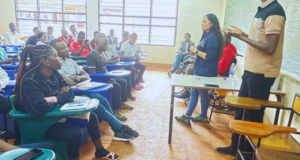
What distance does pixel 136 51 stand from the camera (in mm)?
5121

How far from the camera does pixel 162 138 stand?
250 cm

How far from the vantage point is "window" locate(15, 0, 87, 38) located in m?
7.96

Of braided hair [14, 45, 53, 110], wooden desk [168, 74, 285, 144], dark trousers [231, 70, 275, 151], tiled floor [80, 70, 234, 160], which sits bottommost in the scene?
tiled floor [80, 70, 234, 160]

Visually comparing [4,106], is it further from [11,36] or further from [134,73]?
[11,36]

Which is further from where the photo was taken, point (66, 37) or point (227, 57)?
point (66, 37)

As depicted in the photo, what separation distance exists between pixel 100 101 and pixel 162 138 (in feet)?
2.82

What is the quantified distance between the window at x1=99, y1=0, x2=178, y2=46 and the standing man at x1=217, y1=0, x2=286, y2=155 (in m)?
6.03

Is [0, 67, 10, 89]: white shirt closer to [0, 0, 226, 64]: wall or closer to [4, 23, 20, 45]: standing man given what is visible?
[4, 23, 20, 45]: standing man

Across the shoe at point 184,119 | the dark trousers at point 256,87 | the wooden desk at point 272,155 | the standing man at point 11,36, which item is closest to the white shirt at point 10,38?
the standing man at point 11,36

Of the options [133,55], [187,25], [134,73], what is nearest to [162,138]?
[134,73]

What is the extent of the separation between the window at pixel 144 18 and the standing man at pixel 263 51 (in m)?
6.03

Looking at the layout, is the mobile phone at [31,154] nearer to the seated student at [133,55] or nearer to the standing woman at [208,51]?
the standing woman at [208,51]

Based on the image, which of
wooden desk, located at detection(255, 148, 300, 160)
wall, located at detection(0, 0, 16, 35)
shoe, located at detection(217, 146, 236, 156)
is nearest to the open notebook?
wooden desk, located at detection(255, 148, 300, 160)

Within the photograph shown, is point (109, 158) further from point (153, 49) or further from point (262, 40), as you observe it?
point (153, 49)
